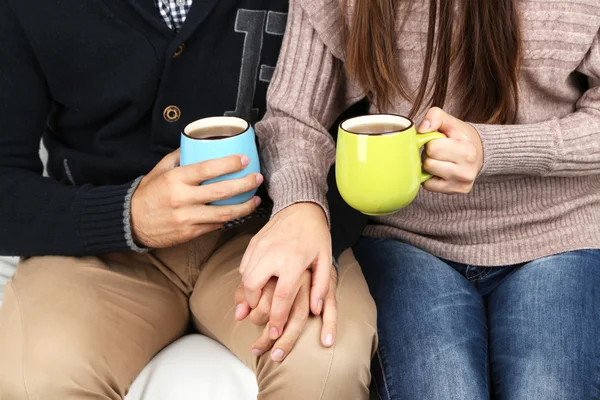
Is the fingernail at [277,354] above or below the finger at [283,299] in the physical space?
below

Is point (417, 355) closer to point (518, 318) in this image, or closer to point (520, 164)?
point (518, 318)

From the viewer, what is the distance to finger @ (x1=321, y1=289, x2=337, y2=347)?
3.12ft

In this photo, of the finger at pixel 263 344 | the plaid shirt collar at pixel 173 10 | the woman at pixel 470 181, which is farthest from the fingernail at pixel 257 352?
the plaid shirt collar at pixel 173 10

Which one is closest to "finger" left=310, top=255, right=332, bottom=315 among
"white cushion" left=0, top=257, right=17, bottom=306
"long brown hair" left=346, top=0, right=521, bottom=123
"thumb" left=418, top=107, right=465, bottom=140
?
"thumb" left=418, top=107, right=465, bottom=140

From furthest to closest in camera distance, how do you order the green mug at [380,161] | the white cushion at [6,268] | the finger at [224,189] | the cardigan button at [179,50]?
the white cushion at [6,268] < the cardigan button at [179,50] < the finger at [224,189] < the green mug at [380,161]

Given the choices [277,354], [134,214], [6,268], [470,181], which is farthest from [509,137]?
[6,268]

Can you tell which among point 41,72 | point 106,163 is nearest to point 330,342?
point 106,163

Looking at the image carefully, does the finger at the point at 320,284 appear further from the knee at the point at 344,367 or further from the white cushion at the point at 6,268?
the white cushion at the point at 6,268

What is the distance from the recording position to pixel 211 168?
0.97 meters

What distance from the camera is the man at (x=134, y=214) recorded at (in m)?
0.97

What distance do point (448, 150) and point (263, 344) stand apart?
351 mm

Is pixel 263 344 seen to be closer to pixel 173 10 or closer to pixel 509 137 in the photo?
pixel 509 137

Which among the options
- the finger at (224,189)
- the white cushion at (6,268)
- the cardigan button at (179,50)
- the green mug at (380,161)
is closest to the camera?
the green mug at (380,161)

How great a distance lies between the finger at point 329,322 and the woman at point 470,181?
0.07 metres
